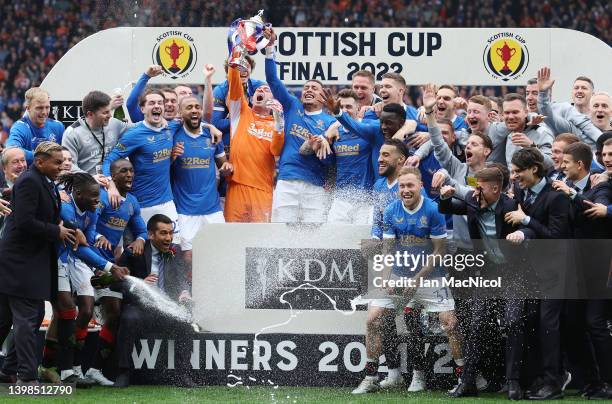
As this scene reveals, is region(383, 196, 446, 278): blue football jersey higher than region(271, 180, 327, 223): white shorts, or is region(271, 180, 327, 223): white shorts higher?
region(271, 180, 327, 223): white shorts

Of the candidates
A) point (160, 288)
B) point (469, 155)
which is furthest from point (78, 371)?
point (469, 155)

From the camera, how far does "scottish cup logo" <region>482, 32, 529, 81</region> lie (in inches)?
429

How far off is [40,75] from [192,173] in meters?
13.8

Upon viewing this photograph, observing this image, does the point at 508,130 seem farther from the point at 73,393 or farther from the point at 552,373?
the point at 73,393

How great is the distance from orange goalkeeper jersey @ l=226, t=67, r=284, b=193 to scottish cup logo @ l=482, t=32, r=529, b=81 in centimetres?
250

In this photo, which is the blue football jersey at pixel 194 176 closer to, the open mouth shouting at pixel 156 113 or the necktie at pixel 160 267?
the open mouth shouting at pixel 156 113

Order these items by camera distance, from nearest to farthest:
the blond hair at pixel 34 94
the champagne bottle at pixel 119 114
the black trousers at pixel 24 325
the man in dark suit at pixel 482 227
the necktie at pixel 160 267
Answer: the black trousers at pixel 24 325 < the man in dark suit at pixel 482 227 < the necktie at pixel 160 267 < the blond hair at pixel 34 94 < the champagne bottle at pixel 119 114

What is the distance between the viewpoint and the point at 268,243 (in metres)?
8.33

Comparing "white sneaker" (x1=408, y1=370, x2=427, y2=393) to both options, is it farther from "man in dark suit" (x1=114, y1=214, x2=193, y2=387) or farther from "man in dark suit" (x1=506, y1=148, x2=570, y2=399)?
"man in dark suit" (x1=114, y1=214, x2=193, y2=387)

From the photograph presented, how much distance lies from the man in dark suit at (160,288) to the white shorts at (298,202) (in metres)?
1.07

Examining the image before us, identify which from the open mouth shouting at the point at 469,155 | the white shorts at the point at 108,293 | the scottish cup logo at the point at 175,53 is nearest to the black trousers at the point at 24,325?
the white shorts at the point at 108,293

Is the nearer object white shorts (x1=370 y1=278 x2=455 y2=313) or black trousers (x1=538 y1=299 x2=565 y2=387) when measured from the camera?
black trousers (x1=538 y1=299 x2=565 y2=387)

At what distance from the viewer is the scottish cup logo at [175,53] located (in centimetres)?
1094

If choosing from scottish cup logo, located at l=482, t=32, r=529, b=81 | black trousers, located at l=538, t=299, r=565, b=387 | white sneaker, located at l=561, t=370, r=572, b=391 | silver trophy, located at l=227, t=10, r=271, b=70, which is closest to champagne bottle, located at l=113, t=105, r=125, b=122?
Result: silver trophy, located at l=227, t=10, r=271, b=70
